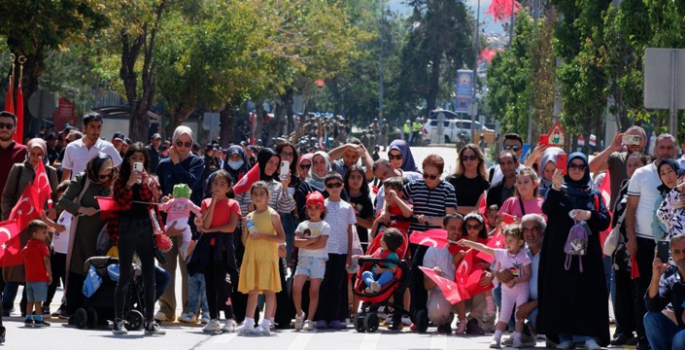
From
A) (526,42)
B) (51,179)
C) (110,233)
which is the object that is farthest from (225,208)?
(526,42)

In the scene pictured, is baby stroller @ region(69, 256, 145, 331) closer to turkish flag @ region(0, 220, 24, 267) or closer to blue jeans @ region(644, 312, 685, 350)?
turkish flag @ region(0, 220, 24, 267)

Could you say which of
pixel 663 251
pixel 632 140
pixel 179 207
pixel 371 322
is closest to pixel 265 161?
pixel 179 207

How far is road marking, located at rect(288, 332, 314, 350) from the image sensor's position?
13250 mm

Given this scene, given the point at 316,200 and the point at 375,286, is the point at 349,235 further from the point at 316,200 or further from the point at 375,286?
the point at 375,286

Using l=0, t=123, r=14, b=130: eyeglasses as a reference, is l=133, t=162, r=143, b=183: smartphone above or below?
below

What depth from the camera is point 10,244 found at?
14.6 meters

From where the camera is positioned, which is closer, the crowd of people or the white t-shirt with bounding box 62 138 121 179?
the crowd of people

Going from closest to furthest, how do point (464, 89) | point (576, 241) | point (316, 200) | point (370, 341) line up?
point (576, 241) < point (370, 341) < point (316, 200) < point (464, 89)

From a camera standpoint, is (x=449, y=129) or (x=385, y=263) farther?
(x=449, y=129)

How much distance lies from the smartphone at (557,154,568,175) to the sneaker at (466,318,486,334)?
192 centimetres

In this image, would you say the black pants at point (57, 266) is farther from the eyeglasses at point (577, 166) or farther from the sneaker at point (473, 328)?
the eyeglasses at point (577, 166)

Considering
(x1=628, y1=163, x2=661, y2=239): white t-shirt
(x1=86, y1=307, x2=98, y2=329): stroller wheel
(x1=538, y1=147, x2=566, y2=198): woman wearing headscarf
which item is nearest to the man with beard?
(x1=628, y1=163, x2=661, y2=239): white t-shirt

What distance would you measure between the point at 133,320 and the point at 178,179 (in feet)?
9.02

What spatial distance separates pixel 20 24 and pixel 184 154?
10.9 meters
